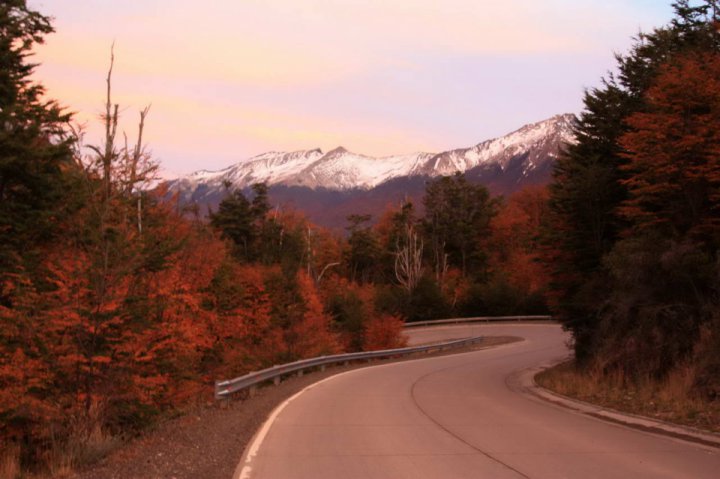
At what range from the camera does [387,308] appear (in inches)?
2603

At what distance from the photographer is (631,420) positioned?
12.9 metres

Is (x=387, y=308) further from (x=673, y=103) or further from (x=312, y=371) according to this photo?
(x=673, y=103)

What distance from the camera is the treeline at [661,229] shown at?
16.4 m

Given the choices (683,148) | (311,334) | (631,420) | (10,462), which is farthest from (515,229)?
(10,462)

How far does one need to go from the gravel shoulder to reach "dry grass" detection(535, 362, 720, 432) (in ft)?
27.0

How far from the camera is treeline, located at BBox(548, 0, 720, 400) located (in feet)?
53.8

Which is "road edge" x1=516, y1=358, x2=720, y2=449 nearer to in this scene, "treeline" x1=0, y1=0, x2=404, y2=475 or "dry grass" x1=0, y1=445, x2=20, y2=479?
"treeline" x1=0, y1=0, x2=404, y2=475

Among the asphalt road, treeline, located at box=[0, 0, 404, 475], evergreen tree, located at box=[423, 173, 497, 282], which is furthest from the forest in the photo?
evergreen tree, located at box=[423, 173, 497, 282]

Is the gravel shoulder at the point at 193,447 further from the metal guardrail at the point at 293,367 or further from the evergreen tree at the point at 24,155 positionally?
the evergreen tree at the point at 24,155

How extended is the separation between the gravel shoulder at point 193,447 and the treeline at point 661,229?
971 cm

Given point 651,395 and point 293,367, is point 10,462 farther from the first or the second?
point 651,395

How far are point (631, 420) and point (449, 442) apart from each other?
487 centimetres

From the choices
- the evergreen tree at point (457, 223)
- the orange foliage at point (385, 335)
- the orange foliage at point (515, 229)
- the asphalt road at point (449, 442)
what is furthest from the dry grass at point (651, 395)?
the evergreen tree at point (457, 223)

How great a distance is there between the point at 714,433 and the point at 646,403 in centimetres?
375
